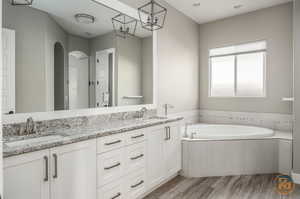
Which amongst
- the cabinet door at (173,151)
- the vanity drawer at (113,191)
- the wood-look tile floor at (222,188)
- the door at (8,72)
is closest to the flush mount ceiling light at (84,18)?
the door at (8,72)

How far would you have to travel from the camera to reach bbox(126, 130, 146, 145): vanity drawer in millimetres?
1986

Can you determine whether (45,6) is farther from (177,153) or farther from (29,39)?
(177,153)

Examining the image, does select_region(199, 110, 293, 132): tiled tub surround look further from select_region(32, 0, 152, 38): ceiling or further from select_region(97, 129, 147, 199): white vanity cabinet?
select_region(32, 0, 152, 38): ceiling

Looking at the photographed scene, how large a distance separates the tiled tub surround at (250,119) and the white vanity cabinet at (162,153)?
167 centimetres

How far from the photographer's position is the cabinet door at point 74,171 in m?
1.38

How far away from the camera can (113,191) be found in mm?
1830

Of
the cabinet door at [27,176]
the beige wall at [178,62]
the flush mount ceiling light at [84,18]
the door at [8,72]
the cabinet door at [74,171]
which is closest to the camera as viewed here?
the cabinet door at [27,176]

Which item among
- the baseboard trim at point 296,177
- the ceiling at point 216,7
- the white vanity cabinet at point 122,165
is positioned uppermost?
the ceiling at point 216,7

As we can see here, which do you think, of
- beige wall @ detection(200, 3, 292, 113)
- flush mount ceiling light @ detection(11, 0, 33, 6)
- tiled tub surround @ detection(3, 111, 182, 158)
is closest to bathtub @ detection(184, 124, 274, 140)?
beige wall @ detection(200, 3, 292, 113)

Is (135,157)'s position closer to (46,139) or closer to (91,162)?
Answer: (91,162)

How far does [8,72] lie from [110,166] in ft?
3.90

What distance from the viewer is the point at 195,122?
14.0ft

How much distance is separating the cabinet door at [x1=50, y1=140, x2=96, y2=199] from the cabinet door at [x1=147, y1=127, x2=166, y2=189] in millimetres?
807

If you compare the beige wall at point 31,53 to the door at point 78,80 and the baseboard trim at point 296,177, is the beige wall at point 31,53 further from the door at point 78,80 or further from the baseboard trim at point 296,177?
the baseboard trim at point 296,177
